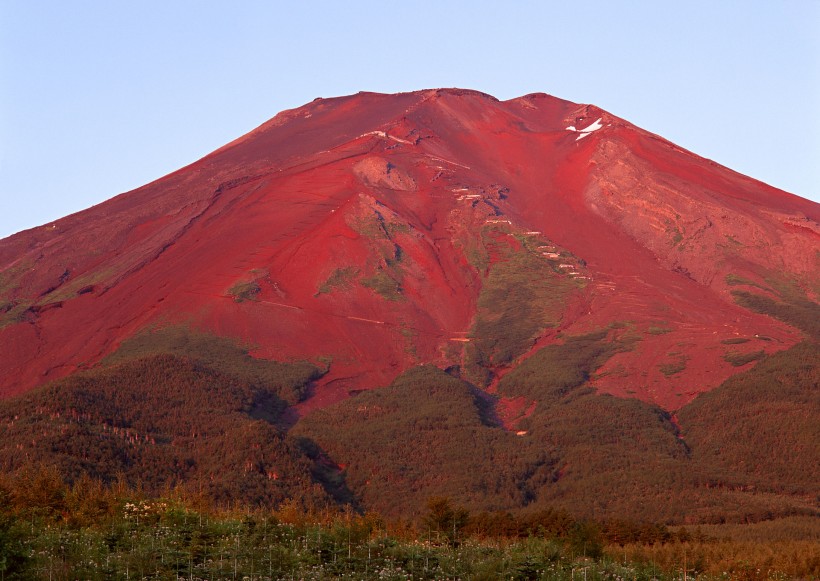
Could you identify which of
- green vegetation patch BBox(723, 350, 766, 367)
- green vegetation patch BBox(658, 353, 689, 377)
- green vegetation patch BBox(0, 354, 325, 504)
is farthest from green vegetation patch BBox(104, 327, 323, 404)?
green vegetation patch BBox(723, 350, 766, 367)

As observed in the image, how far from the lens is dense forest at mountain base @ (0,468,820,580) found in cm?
3516

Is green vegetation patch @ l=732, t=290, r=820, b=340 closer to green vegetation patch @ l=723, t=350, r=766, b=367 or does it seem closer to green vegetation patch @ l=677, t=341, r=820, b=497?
green vegetation patch @ l=677, t=341, r=820, b=497

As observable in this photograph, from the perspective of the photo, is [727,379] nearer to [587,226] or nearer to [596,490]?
[596,490]

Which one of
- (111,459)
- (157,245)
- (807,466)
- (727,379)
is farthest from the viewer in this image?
(157,245)

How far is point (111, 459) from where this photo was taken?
238 feet

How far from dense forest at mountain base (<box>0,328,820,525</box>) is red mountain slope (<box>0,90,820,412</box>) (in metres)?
3.13

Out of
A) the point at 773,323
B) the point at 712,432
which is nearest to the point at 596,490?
the point at 712,432

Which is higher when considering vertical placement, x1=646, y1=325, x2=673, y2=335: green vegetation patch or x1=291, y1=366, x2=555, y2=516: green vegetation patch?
x1=646, y1=325, x2=673, y2=335: green vegetation patch

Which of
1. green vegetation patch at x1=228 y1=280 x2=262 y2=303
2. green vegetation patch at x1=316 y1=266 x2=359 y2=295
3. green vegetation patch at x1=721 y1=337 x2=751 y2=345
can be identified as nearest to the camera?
green vegetation patch at x1=721 y1=337 x2=751 y2=345

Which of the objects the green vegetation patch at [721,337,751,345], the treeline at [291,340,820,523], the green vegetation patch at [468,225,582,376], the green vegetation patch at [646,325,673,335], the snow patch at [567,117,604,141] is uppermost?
the snow patch at [567,117,604,141]

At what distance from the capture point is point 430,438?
8612 centimetres

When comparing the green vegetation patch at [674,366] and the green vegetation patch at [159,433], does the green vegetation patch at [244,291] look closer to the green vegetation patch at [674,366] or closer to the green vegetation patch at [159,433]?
the green vegetation patch at [159,433]

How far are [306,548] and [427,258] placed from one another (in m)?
74.0

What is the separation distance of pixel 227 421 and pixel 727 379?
3980 centimetres
